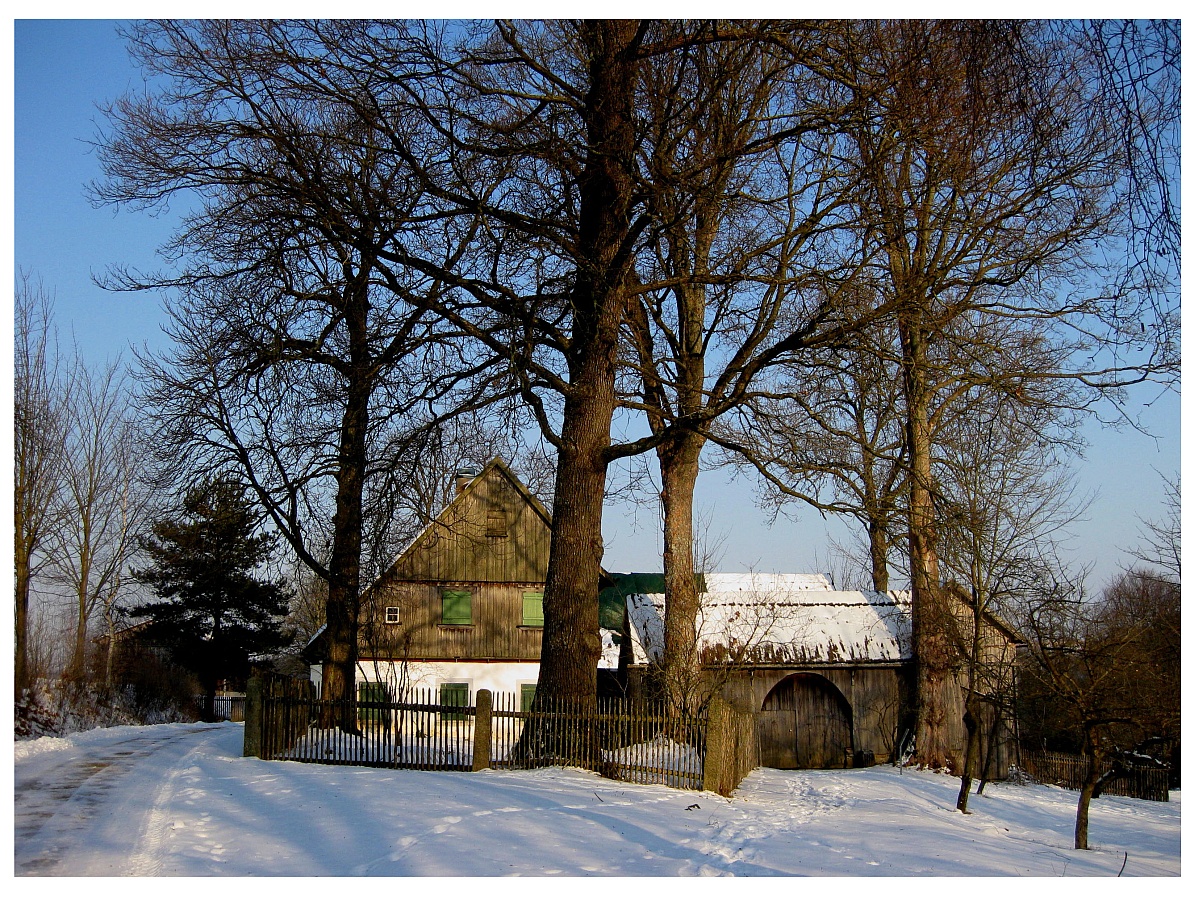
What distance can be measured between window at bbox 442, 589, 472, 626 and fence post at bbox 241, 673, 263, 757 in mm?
14318

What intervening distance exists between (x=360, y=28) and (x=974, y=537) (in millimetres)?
12087

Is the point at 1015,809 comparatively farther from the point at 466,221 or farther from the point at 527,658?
the point at 527,658

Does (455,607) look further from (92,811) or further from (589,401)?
(92,811)

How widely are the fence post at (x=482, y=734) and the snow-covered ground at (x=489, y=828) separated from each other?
545 millimetres

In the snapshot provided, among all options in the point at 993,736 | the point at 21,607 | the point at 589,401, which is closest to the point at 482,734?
the point at 589,401

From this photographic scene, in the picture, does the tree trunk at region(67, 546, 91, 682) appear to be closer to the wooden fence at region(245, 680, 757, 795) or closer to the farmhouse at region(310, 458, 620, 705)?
the farmhouse at region(310, 458, 620, 705)

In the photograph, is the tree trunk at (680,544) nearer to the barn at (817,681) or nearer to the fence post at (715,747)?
the fence post at (715,747)

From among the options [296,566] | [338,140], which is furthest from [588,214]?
[296,566]

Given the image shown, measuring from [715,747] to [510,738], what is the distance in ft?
10.9

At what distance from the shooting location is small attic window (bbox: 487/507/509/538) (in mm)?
29781

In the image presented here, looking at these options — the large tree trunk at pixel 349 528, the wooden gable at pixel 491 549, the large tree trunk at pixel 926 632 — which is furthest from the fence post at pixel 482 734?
the wooden gable at pixel 491 549

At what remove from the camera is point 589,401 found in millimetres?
14227

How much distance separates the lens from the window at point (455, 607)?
30.4 meters

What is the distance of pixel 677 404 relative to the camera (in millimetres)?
15828
